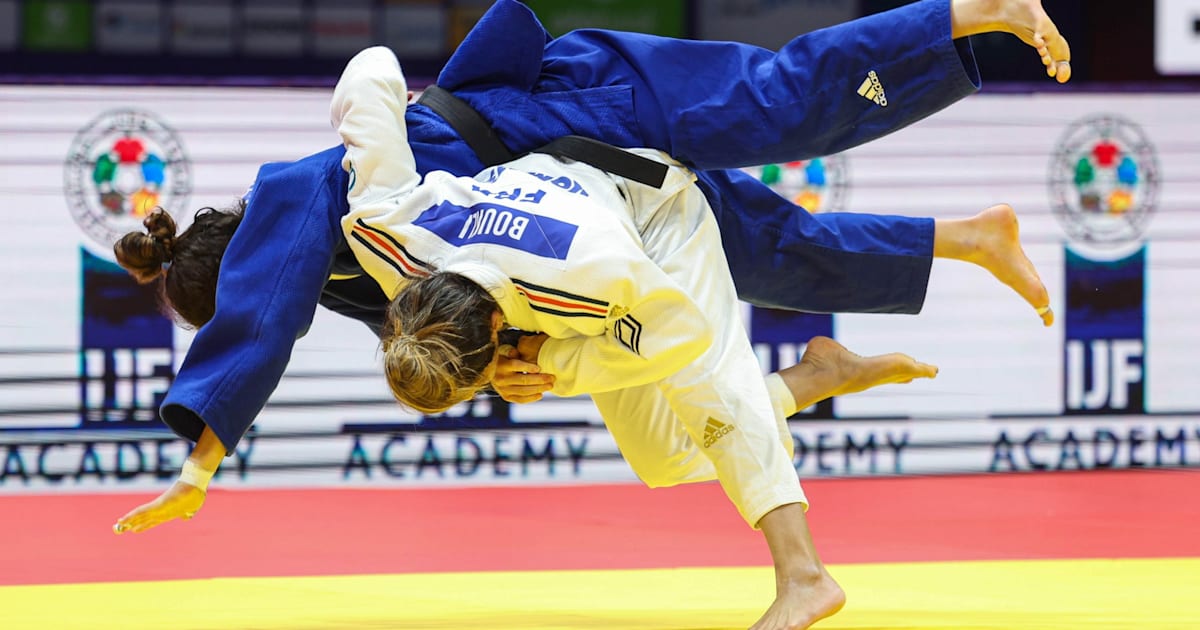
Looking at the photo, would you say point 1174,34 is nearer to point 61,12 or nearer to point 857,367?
point 857,367

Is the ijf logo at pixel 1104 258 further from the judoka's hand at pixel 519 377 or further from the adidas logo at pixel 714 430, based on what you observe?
the judoka's hand at pixel 519 377

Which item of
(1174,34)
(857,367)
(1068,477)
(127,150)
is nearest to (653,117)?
(857,367)

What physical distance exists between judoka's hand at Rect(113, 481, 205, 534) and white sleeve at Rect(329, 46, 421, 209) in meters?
0.56

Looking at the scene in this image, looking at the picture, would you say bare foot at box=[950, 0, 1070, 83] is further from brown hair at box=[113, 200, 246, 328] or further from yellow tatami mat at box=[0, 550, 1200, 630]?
brown hair at box=[113, 200, 246, 328]

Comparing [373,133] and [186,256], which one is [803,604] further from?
[186,256]

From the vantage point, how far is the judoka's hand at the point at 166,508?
2199mm

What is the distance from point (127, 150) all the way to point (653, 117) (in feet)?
9.33

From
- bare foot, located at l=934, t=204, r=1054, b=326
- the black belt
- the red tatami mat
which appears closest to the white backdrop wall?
the red tatami mat

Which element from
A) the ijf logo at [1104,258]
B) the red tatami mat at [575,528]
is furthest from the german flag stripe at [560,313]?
the ijf logo at [1104,258]

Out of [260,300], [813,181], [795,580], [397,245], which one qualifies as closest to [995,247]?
[795,580]

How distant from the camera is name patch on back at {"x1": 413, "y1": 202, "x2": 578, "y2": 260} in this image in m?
2.20

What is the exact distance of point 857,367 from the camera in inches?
113

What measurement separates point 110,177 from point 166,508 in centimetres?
284

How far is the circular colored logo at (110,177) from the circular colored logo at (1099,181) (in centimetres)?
336
